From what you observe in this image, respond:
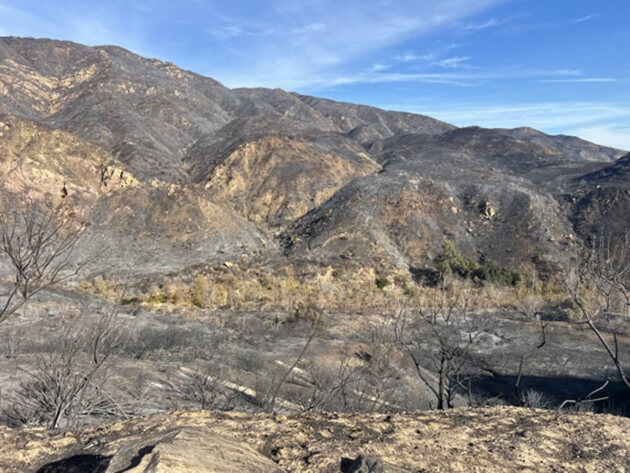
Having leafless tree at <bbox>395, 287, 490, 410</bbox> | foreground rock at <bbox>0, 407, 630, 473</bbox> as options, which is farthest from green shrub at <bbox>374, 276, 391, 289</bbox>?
foreground rock at <bbox>0, 407, 630, 473</bbox>

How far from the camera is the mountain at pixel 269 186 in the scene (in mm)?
29859

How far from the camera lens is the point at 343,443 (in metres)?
3.35

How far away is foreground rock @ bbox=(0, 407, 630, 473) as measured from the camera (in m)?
2.63

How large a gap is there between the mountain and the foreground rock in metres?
23.8

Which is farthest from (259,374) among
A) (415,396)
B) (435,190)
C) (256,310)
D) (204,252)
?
(435,190)

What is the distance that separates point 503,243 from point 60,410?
104 feet

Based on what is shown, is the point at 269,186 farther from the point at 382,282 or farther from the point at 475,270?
the point at 475,270

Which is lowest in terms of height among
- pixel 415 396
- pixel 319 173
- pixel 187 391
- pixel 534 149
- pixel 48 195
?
pixel 415 396

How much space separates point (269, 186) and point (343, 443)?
3963cm

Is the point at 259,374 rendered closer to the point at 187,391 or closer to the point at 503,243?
the point at 187,391

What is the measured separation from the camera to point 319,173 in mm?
44125

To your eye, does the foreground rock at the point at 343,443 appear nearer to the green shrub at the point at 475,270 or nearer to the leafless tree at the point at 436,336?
the leafless tree at the point at 436,336

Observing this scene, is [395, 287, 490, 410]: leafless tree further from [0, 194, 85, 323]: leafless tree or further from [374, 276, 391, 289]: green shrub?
[0, 194, 85, 323]: leafless tree

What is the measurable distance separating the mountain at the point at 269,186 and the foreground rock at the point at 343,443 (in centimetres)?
2384
